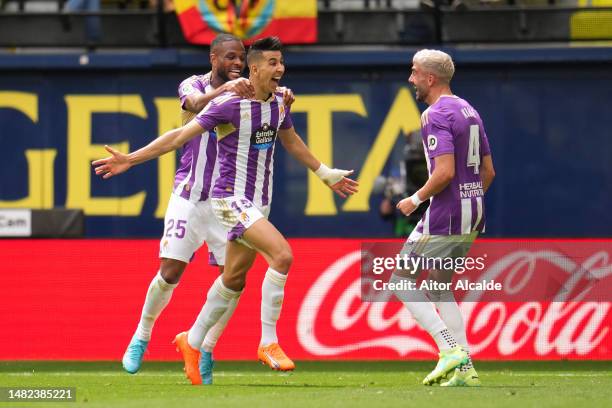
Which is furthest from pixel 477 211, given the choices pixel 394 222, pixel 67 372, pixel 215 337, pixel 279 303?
pixel 394 222

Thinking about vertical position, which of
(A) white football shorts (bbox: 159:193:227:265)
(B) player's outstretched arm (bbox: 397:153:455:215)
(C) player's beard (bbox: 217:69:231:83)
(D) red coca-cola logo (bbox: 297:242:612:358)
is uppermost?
(C) player's beard (bbox: 217:69:231:83)

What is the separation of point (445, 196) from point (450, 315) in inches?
31.2

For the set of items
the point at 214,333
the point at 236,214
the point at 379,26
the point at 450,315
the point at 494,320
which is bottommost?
the point at 494,320

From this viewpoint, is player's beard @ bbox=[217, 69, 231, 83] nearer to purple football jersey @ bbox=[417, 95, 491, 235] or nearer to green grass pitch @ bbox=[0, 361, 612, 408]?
purple football jersey @ bbox=[417, 95, 491, 235]

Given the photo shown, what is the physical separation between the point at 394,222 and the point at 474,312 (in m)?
4.56

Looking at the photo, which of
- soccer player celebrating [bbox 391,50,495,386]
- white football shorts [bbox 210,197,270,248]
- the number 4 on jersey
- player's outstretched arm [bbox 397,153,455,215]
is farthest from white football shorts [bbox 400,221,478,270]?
white football shorts [bbox 210,197,270,248]

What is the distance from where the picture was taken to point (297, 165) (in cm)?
1705

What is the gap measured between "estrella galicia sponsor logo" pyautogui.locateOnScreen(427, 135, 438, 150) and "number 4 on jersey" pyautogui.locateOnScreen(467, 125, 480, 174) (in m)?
0.27

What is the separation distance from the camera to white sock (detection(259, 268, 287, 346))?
8898 millimetres

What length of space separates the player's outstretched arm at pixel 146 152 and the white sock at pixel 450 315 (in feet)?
6.30

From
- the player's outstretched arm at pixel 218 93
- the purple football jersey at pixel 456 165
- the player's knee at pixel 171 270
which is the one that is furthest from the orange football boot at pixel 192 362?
the purple football jersey at pixel 456 165

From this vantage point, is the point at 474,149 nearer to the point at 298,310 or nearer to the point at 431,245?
the point at 431,245

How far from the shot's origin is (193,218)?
984 cm

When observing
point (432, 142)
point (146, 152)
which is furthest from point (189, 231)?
point (432, 142)
